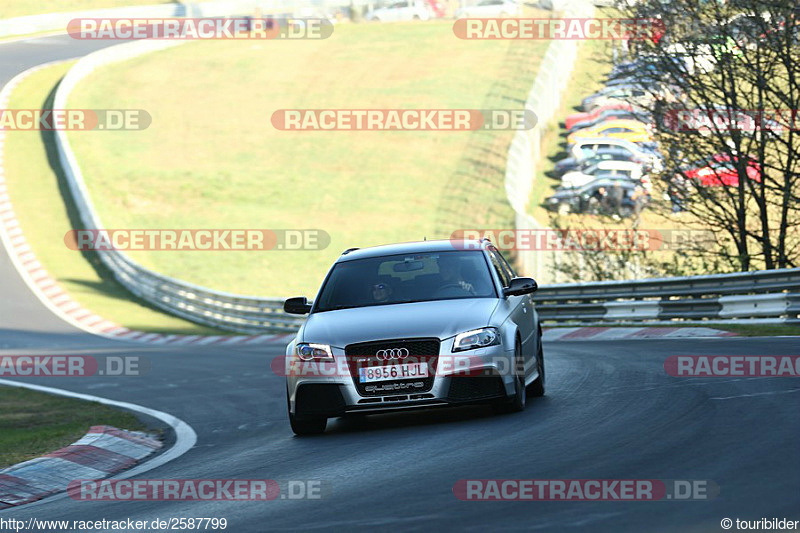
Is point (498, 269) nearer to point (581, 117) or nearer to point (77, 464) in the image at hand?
point (77, 464)

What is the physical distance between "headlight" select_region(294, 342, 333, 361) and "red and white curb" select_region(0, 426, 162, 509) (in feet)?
5.80

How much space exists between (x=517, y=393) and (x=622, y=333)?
10737 millimetres

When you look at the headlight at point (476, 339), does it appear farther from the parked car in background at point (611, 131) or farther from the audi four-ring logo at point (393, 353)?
the parked car in background at point (611, 131)

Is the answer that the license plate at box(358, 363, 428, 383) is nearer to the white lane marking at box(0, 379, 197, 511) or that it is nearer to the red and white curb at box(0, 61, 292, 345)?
the white lane marking at box(0, 379, 197, 511)

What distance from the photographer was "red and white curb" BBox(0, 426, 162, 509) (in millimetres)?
8984

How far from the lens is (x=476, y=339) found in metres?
9.81

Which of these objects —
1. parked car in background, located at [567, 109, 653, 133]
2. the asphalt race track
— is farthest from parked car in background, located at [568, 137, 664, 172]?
the asphalt race track

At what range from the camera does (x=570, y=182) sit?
41875 mm

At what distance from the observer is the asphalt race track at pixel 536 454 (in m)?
6.07

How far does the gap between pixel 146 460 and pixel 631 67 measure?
14.8 meters

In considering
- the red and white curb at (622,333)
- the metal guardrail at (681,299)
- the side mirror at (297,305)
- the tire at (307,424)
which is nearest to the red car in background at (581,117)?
the metal guardrail at (681,299)

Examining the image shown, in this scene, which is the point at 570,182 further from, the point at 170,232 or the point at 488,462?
the point at 488,462

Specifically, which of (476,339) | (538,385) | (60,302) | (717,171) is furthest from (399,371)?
(60,302)

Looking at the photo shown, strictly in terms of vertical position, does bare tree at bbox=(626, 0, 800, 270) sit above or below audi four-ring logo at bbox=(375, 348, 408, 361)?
above
